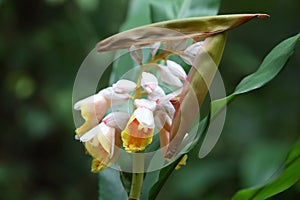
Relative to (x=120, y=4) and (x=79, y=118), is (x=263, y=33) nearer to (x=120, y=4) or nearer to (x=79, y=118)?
(x=120, y=4)

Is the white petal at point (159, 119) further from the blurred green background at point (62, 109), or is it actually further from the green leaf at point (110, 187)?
the blurred green background at point (62, 109)

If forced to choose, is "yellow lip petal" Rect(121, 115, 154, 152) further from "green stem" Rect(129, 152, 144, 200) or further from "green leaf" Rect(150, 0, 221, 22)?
"green leaf" Rect(150, 0, 221, 22)

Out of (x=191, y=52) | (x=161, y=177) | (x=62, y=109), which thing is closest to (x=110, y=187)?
(x=161, y=177)

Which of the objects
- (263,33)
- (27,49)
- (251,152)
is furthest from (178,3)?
(263,33)

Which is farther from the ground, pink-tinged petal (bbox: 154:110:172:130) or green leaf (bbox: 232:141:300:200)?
pink-tinged petal (bbox: 154:110:172:130)

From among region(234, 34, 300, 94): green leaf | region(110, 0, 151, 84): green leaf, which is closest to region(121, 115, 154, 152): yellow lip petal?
region(234, 34, 300, 94): green leaf

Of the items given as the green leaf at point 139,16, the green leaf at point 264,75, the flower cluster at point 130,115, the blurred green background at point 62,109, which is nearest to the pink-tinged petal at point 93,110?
the flower cluster at point 130,115
